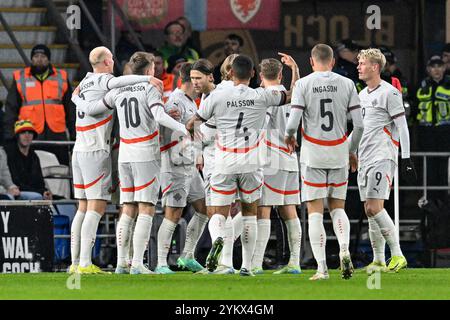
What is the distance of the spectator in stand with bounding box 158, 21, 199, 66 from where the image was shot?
21.3 metres

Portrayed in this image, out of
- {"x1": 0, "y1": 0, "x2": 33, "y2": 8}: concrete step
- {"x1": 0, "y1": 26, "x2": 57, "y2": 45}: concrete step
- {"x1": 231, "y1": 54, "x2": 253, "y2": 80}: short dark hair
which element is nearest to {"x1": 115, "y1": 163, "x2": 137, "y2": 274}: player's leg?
{"x1": 231, "y1": 54, "x2": 253, "y2": 80}: short dark hair

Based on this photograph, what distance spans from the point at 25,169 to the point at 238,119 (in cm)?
570

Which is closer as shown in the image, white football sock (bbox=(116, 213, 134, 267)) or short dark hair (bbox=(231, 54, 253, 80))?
short dark hair (bbox=(231, 54, 253, 80))

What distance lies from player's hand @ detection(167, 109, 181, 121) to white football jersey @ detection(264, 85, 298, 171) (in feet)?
3.14

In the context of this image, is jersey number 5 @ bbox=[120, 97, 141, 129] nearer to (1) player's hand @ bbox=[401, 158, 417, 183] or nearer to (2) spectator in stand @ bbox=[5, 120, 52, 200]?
(1) player's hand @ bbox=[401, 158, 417, 183]

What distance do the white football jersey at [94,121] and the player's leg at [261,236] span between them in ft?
5.85

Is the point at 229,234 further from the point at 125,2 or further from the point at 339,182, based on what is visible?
the point at 125,2

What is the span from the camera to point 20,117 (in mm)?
20531

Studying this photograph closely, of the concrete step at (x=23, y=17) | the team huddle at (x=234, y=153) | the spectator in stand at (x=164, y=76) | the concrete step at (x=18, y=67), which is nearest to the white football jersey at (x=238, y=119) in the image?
the team huddle at (x=234, y=153)

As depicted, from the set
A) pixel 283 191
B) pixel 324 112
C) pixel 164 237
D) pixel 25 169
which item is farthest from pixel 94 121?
pixel 25 169

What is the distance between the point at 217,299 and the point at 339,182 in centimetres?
264

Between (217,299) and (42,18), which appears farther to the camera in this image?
(42,18)

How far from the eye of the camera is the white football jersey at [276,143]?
16062 millimetres
